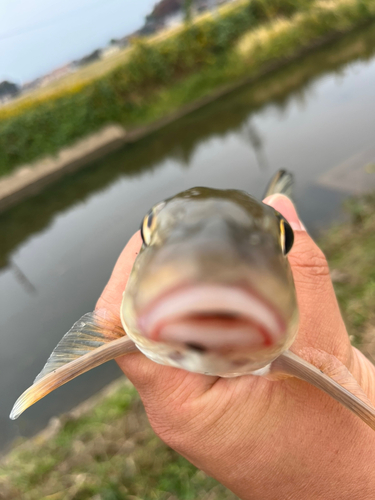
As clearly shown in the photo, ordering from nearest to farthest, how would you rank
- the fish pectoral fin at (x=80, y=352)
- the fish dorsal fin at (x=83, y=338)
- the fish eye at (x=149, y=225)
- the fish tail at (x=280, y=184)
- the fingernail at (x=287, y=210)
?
the fish eye at (x=149, y=225)
the fish pectoral fin at (x=80, y=352)
the fish dorsal fin at (x=83, y=338)
the fingernail at (x=287, y=210)
the fish tail at (x=280, y=184)

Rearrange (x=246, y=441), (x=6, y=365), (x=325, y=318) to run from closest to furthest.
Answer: (x=246, y=441), (x=325, y=318), (x=6, y=365)

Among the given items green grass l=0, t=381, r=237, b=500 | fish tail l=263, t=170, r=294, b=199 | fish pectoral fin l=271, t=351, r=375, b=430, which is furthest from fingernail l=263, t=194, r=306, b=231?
green grass l=0, t=381, r=237, b=500

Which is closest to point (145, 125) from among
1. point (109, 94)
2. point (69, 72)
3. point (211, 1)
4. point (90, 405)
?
point (109, 94)

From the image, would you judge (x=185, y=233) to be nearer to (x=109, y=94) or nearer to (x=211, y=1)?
(x=109, y=94)

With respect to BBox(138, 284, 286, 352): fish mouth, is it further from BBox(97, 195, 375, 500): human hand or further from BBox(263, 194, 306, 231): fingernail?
BBox(263, 194, 306, 231): fingernail

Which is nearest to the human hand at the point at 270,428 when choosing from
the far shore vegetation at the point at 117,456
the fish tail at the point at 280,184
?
the fish tail at the point at 280,184

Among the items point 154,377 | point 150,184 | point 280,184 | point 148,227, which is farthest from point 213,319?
point 150,184

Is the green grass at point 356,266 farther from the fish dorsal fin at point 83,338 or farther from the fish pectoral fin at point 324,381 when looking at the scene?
the fish dorsal fin at point 83,338
